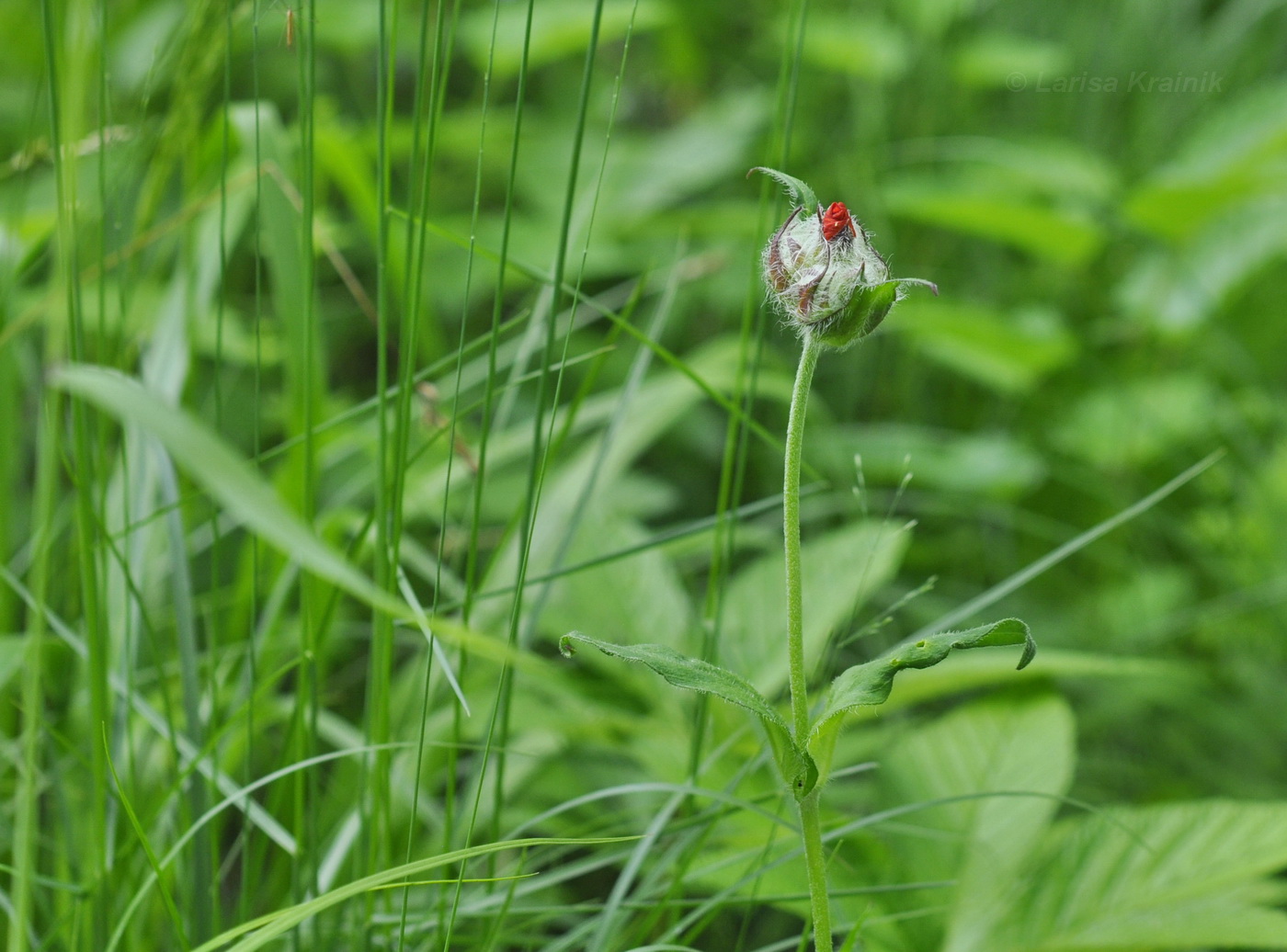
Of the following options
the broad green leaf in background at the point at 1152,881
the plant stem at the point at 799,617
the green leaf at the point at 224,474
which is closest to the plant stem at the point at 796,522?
the plant stem at the point at 799,617

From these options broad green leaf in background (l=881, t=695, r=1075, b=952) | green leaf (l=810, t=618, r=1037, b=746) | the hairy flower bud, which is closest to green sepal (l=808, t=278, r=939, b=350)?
the hairy flower bud

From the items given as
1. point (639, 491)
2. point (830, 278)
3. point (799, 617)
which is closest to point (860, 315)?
point (830, 278)

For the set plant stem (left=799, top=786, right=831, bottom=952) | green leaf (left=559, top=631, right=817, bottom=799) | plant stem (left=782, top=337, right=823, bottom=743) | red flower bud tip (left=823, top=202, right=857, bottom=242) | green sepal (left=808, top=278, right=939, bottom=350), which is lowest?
plant stem (left=799, top=786, right=831, bottom=952)

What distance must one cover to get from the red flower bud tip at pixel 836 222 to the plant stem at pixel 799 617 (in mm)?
48

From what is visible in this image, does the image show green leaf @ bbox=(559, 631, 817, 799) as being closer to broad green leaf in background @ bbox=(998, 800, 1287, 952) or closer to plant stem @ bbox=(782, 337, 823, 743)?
plant stem @ bbox=(782, 337, 823, 743)

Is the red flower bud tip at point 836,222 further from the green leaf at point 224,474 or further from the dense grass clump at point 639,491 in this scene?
the green leaf at point 224,474

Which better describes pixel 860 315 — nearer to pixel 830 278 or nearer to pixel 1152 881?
pixel 830 278

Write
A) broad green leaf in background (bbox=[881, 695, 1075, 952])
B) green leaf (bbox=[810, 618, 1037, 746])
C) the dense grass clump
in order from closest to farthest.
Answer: green leaf (bbox=[810, 618, 1037, 746]), the dense grass clump, broad green leaf in background (bbox=[881, 695, 1075, 952])

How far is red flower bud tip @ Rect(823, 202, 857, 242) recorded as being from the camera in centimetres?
49

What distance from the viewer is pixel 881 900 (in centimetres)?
77

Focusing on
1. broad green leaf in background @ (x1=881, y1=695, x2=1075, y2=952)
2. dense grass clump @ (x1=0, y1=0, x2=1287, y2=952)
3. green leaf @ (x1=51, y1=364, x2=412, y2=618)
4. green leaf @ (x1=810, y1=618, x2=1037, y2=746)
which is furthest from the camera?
broad green leaf in background @ (x1=881, y1=695, x2=1075, y2=952)

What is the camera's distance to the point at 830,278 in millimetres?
490

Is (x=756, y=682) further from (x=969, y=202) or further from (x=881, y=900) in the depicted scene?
(x=969, y=202)

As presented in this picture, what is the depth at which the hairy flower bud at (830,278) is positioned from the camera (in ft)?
1.61
